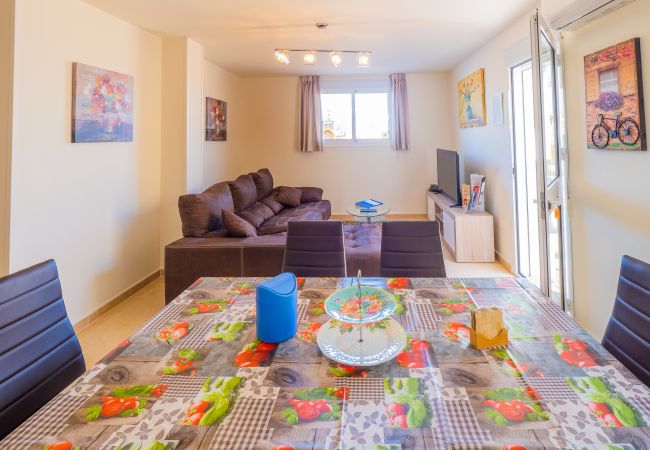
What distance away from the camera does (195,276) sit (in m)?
2.99

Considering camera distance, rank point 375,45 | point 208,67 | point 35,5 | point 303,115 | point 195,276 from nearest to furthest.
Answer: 1. point 35,5
2. point 195,276
3. point 375,45
4. point 208,67
5. point 303,115

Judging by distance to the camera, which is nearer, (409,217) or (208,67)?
(208,67)

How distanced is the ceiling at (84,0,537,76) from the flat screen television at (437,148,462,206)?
139 centimetres

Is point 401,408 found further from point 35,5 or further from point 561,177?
point 35,5

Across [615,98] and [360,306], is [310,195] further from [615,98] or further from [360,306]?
[360,306]

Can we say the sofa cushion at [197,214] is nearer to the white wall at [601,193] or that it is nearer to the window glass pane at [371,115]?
the white wall at [601,193]

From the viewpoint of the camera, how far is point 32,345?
1124 millimetres

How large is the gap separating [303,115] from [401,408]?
6.04 metres

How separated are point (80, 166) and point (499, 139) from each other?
4141mm

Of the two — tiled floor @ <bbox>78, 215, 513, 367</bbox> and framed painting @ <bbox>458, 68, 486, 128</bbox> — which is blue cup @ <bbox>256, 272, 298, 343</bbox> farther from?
framed painting @ <bbox>458, 68, 486, 128</bbox>

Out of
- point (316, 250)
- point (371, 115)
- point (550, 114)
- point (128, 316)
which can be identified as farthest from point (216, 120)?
point (550, 114)

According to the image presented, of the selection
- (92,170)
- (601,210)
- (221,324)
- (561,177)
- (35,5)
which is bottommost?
(221,324)

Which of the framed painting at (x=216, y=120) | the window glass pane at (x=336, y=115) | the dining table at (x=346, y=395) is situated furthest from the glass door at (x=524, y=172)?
the framed painting at (x=216, y=120)

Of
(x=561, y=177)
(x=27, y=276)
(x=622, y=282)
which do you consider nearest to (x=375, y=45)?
(x=561, y=177)
